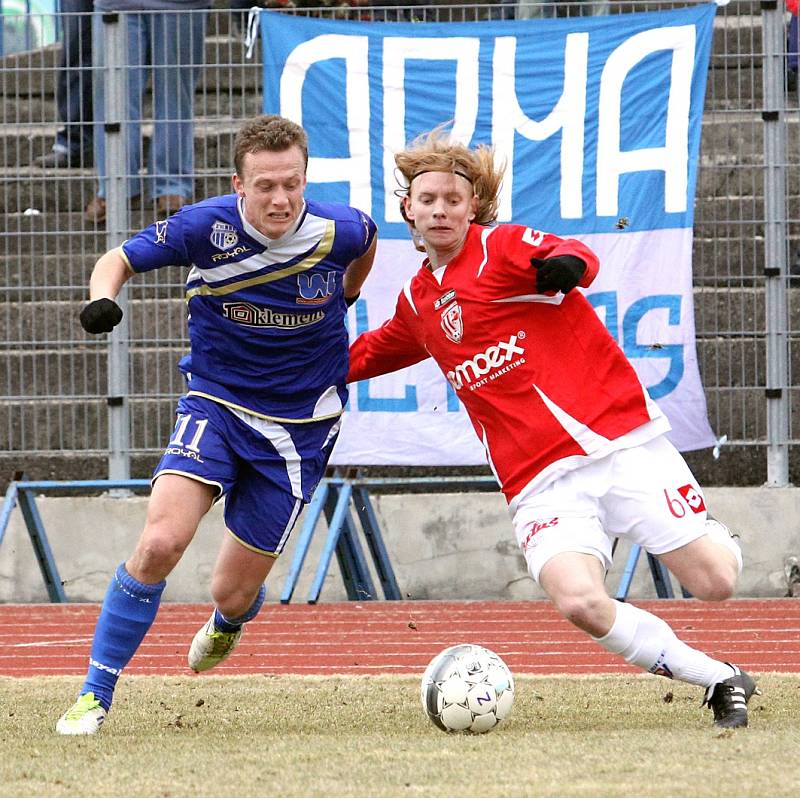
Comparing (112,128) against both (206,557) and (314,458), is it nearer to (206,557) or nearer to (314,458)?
(206,557)

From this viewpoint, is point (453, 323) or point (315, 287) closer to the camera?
point (453, 323)

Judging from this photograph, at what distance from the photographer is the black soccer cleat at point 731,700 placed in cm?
502

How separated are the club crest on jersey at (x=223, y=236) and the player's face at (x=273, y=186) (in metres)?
0.09

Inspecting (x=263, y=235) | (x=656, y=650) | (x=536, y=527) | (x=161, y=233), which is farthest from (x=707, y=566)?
(x=161, y=233)

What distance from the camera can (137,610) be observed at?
210 inches

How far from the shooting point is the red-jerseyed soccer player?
16.5 ft

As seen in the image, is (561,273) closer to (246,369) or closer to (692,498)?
(692,498)

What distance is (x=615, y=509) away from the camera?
16.8 feet

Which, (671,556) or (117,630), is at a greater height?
(671,556)

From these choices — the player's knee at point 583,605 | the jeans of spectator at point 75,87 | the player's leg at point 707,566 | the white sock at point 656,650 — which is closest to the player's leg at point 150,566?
the player's knee at point 583,605

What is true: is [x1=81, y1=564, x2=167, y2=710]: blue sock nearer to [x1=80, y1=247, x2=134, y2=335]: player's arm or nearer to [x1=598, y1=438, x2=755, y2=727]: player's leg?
[x1=80, y1=247, x2=134, y2=335]: player's arm

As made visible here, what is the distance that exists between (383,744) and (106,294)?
1.67 metres

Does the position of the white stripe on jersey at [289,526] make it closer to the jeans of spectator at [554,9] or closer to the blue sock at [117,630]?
the blue sock at [117,630]

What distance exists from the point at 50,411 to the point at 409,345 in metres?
4.71
